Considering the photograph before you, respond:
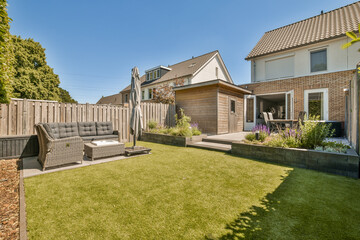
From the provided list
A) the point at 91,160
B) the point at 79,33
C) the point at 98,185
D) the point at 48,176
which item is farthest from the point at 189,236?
the point at 79,33

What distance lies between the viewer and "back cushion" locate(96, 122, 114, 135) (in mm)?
6949

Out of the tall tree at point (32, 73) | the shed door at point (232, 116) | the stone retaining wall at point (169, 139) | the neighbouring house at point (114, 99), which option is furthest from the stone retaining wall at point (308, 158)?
the neighbouring house at point (114, 99)

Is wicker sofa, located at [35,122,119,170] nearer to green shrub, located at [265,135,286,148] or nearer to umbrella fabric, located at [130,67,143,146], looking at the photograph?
umbrella fabric, located at [130,67,143,146]

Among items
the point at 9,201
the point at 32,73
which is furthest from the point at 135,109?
the point at 32,73

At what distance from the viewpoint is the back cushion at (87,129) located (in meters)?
6.45

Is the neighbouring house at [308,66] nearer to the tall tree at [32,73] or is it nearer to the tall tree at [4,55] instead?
the tall tree at [4,55]

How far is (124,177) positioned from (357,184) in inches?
186

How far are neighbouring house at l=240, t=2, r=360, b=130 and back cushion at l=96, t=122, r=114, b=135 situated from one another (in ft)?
32.6

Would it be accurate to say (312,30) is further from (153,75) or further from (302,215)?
(153,75)

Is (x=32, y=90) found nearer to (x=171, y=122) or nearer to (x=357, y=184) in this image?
(x=171, y=122)

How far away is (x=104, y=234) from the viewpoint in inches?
70.6

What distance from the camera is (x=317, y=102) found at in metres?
10.1

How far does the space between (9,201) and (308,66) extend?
1553 centimetres

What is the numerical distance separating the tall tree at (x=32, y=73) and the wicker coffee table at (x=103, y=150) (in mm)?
17434
